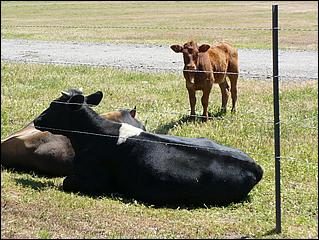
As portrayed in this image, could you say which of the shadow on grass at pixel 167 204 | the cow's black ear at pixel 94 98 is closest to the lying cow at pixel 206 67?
the cow's black ear at pixel 94 98

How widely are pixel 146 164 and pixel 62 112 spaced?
1.39 metres

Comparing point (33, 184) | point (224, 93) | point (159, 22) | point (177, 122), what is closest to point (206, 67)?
point (177, 122)

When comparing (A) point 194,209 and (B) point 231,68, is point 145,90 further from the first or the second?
(A) point 194,209

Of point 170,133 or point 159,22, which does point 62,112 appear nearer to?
point 170,133

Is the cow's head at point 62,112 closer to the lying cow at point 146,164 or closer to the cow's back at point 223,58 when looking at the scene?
the lying cow at point 146,164

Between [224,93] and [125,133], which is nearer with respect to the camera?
[125,133]

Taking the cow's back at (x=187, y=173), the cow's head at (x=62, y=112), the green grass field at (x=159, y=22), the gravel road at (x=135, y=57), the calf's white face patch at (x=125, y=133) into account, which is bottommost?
the green grass field at (x=159, y=22)

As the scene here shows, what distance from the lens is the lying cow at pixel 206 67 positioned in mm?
11516

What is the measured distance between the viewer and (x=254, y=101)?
13656 millimetres

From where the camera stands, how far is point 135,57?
68.8ft

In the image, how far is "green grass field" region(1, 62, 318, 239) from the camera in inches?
270

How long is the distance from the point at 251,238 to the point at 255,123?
4795mm

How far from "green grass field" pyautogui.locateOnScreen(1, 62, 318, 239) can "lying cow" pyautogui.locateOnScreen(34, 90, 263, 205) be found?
0.17 m

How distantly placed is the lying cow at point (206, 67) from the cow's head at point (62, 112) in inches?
106
